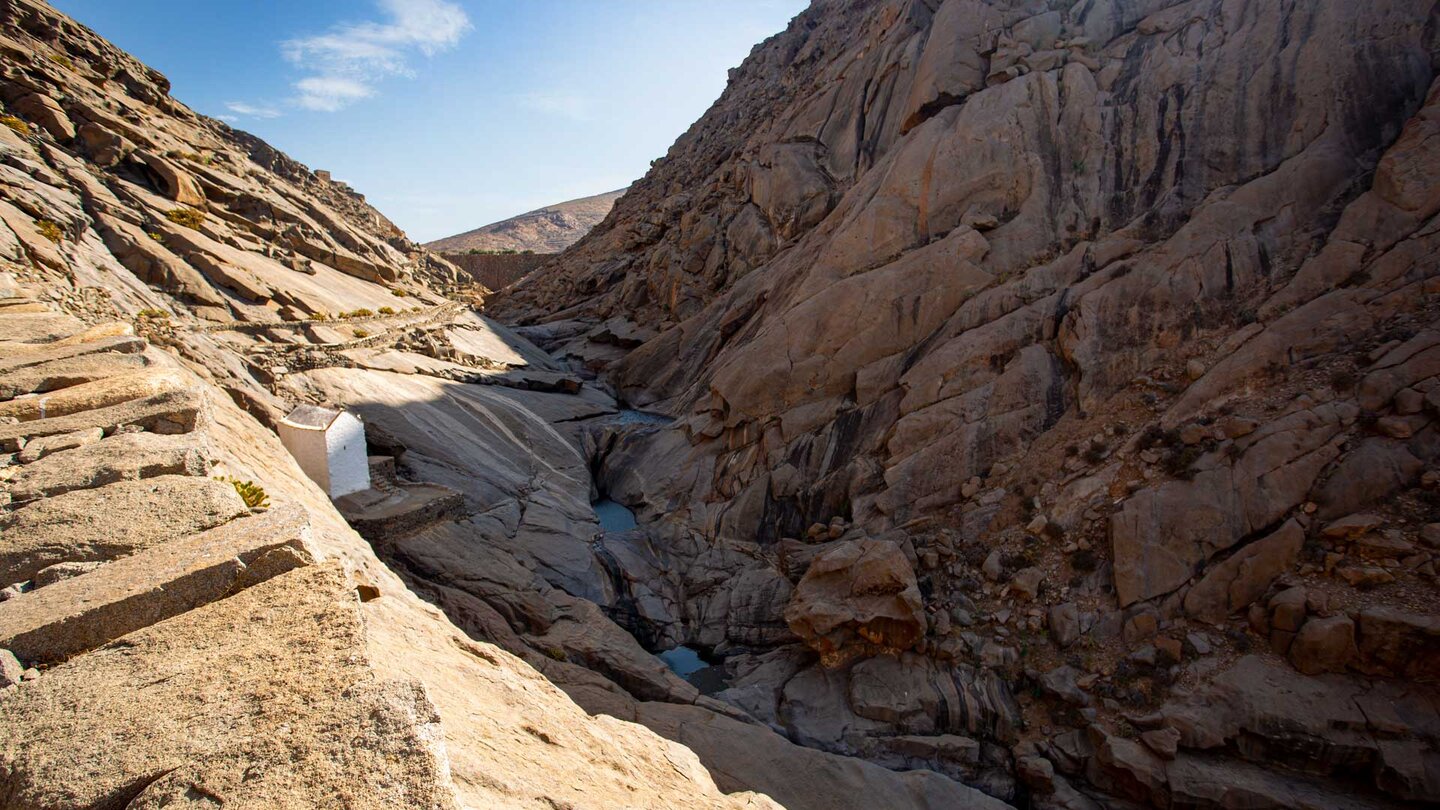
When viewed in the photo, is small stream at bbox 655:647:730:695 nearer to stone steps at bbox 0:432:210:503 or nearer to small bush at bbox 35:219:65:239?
stone steps at bbox 0:432:210:503

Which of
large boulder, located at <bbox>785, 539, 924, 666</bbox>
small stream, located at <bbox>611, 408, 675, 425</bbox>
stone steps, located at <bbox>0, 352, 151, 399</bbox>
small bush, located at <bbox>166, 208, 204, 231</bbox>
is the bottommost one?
large boulder, located at <bbox>785, 539, 924, 666</bbox>

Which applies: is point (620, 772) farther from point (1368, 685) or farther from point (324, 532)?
point (1368, 685)

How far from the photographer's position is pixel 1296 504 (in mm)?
12500

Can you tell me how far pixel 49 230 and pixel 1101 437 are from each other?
86.8 ft

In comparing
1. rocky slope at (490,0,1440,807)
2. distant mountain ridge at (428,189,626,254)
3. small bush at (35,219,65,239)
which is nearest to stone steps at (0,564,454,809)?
rocky slope at (490,0,1440,807)

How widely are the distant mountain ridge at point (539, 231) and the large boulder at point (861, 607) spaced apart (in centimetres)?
11400

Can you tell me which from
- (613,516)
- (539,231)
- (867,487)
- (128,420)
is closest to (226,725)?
(128,420)

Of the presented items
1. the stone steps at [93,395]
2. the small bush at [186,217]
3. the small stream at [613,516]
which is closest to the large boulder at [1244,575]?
the small stream at [613,516]

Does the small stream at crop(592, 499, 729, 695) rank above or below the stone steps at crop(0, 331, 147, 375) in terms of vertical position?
below

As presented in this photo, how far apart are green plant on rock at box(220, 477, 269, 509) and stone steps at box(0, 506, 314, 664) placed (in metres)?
1.65

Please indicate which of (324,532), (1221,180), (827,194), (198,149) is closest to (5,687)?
(324,532)

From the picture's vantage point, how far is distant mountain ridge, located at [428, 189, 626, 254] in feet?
414

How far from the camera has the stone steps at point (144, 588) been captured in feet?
15.9

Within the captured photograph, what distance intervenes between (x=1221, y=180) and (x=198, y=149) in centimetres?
4535
